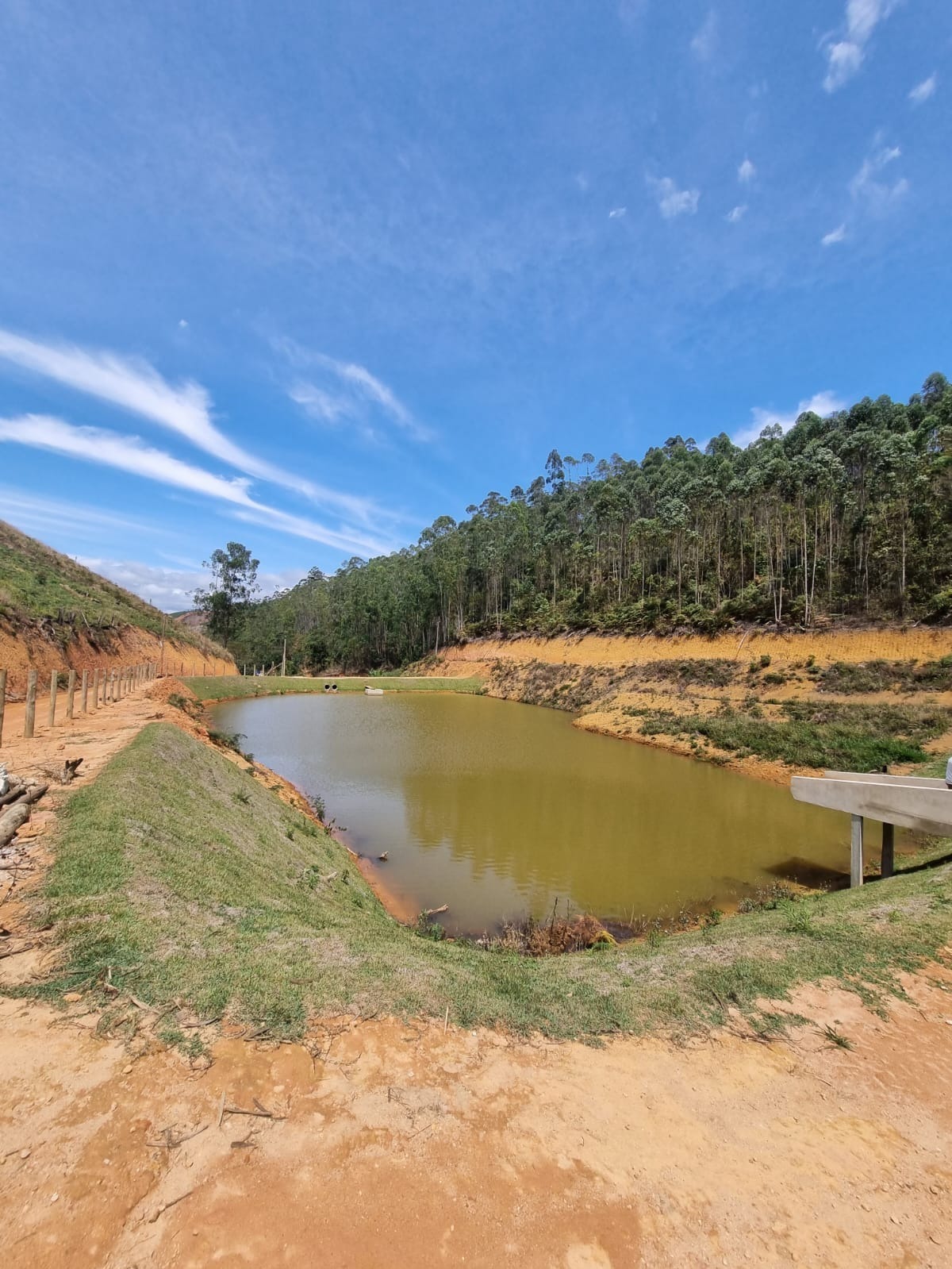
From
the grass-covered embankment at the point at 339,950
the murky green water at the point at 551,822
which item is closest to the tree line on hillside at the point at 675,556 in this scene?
the murky green water at the point at 551,822

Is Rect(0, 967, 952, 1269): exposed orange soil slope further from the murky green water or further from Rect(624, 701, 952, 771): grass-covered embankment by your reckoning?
Rect(624, 701, 952, 771): grass-covered embankment

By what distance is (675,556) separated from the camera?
47844 millimetres

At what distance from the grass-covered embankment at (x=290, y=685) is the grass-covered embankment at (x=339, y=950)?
3247 centimetres

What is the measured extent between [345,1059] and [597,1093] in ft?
5.82

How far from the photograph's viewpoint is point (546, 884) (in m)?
10.2

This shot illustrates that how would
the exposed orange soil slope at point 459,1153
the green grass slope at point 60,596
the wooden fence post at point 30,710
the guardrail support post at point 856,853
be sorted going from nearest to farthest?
the exposed orange soil slope at point 459,1153 → the guardrail support post at point 856,853 → the wooden fence post at point 30,710 → the green grass slope at point 60,596

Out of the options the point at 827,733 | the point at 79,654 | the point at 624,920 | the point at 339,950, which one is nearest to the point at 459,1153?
the point at 339,950

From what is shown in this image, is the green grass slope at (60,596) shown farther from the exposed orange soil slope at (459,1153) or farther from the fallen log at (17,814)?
the exposed orange soil slope at (459,1153)

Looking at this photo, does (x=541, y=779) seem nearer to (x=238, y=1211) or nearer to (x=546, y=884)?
(x=546, y=884)

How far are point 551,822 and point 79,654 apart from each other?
85.6 ft

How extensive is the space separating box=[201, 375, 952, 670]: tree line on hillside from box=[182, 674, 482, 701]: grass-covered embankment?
10665 millimetres

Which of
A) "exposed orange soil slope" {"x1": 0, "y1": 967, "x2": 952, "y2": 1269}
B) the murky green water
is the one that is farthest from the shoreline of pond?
"exposed orange soil slope" {"x1": 0, "y1": 967, "x2": 952, "y2": 1269}

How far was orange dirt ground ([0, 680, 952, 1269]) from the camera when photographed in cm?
249

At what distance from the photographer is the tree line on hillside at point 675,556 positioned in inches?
1314
